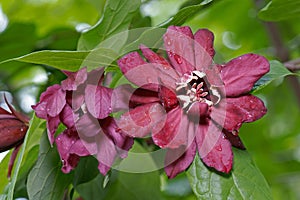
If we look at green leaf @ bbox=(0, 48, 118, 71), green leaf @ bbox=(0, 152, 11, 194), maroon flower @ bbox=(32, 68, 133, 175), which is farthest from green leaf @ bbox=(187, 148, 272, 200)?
green leaf @ bbox=(0, 152, 11, 194)

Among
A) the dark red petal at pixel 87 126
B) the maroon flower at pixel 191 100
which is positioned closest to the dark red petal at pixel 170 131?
the maroon flower at pixel 191 100

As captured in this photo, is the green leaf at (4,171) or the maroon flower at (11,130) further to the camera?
the green leaf at (4,171)

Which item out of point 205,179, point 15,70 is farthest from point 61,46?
Result: point 205,179

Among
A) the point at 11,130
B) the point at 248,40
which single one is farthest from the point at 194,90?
the point at 248,40

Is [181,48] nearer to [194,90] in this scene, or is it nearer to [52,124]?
[194,90]

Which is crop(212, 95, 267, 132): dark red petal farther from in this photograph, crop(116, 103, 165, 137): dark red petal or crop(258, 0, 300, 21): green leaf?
crop(258, 0, 300, 21): green leaf

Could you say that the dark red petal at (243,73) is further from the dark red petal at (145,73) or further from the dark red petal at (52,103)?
the dark red petal at (52,103)
